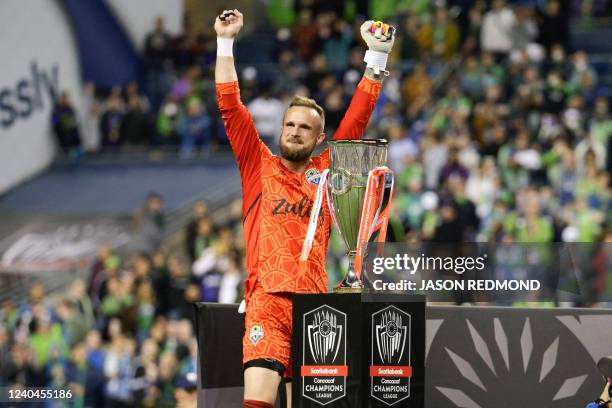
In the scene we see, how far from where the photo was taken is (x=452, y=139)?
50.8ft

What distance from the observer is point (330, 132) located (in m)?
17.5

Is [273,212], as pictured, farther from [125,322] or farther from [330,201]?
[125,322]

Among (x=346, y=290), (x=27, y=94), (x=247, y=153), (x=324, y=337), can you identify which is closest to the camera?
(x=324, y=337)

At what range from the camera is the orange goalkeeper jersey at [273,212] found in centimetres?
607

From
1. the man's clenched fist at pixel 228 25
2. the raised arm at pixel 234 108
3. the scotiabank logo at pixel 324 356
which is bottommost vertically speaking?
the scotiabank logo at pixel 324 356

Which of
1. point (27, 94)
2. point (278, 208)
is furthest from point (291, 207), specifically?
point (27, 94)

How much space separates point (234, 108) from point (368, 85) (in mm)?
706

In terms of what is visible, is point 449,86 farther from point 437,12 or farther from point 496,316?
point 496,316

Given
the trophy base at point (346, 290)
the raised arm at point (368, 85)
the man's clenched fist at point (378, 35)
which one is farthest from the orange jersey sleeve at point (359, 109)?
the trophy base at point (346, 290)

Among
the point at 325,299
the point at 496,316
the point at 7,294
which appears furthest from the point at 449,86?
the point at 325,299

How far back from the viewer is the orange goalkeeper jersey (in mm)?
6070

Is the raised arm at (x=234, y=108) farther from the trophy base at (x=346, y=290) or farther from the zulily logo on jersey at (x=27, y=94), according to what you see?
the zulily logo on jersey at (x=27, y=94)

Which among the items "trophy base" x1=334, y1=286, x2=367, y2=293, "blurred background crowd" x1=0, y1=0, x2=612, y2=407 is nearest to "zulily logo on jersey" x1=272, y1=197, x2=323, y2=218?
"trophy base" x1=334, y1=286, x2=367, y2=293

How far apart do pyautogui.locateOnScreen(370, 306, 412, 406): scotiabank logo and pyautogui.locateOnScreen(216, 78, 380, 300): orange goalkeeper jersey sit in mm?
443
